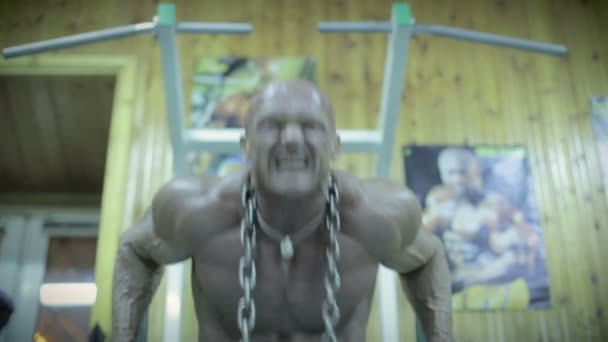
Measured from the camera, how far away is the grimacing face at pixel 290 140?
0.91m

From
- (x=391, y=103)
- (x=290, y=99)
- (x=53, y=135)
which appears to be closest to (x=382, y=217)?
(x=290, y=99)

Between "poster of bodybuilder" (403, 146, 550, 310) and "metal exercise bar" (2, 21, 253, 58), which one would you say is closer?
"metal exercise bar" (2, 21, 253, 58)

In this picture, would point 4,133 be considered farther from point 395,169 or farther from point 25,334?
point 395,169

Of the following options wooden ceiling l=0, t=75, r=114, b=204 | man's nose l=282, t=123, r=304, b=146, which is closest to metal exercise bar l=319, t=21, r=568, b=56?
man's nose l=282, t=123, r=304, b=146

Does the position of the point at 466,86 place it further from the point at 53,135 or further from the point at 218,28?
the point at 53,135

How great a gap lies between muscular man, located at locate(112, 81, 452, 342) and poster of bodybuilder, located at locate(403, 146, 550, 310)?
0.94m

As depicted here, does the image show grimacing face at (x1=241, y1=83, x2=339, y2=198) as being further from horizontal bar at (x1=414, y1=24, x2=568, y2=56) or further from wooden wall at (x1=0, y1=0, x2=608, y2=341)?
wooden wall at (x1=0, y1=0, x2=608, y2=341)

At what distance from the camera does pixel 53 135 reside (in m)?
2.73

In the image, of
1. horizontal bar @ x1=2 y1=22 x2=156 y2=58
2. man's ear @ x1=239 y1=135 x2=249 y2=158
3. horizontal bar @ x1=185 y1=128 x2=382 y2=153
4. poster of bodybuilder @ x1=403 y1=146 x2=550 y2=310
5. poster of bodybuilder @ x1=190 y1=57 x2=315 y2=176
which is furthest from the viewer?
poster of bodybuilder @ x1=190 y1=57 x2=315 y2=176

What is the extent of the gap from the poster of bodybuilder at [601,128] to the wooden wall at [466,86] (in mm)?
35

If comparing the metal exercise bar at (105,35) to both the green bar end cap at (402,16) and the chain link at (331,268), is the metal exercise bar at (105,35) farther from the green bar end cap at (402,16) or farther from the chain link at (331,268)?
the chain link at (331,268)

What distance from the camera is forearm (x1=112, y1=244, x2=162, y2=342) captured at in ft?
3.71

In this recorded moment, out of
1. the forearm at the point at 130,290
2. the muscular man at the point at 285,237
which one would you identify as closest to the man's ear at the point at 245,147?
the muscular man at the point at 285,237

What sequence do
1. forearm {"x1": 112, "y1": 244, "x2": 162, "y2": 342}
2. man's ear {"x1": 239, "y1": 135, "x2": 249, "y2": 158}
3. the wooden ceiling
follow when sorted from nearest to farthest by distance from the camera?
man's ear {"x1": 239, "y1": 135, "x2": 249, "y2": 158}, forearm {"x1": 112, "y1": 244, "x2": 162, "y2": 342}, the wooden ceiling
